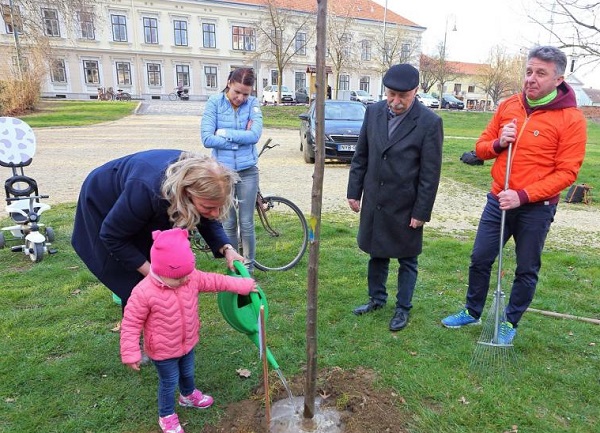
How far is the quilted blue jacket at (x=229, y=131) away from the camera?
3760 mm

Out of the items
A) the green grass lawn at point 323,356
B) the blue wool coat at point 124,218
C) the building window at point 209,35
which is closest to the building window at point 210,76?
the building window at point 209,35

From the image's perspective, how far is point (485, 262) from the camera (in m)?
3.27

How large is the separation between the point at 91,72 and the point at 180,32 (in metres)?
9.76

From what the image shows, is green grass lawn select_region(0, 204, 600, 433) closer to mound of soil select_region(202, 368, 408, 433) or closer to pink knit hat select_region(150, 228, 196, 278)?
mound of soil select_region(202, 368, 408, 433)

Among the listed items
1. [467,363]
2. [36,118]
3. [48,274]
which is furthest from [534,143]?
[36,118]

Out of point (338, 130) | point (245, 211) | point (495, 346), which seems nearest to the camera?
point (495, 346)

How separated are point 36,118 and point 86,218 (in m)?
22.3

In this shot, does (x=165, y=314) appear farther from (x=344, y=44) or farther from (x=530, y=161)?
(x=344, y=44)

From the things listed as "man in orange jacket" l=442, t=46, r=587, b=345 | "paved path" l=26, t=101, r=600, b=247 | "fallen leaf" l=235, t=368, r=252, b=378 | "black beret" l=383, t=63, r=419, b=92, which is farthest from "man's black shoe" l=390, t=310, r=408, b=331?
"paved path" l=26, t=101, r=600, b=247

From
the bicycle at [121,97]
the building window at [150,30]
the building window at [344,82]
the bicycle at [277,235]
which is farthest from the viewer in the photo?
the building window at [344,82]

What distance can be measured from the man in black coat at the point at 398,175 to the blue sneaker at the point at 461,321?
0.32m

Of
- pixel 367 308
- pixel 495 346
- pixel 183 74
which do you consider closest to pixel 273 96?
pixel 183 74

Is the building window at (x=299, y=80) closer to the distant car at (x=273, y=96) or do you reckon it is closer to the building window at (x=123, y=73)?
the distant car at (x=273, y=96)

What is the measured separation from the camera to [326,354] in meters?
3.14
